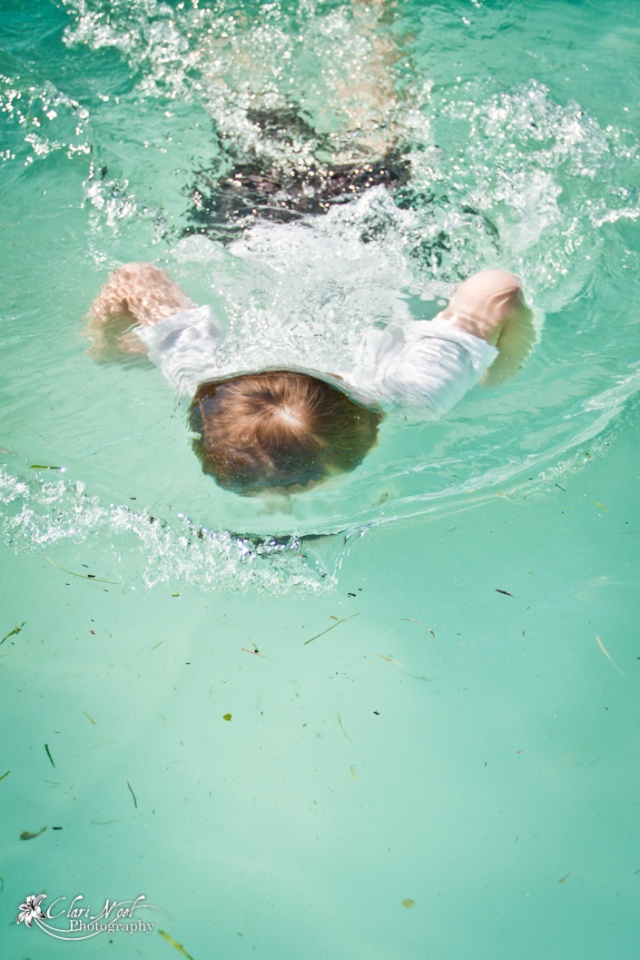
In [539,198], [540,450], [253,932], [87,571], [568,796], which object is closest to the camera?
[253,932]

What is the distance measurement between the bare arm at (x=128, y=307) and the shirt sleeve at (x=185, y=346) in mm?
45

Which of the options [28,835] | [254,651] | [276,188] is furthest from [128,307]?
[28,835]

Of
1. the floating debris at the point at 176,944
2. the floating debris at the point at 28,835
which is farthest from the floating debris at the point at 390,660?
the floating debris at the point at 28,835

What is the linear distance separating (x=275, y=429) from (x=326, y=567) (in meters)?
0.62

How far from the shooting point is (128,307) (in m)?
2.56

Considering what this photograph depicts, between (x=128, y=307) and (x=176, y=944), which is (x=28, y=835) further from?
(x=128, y=307)

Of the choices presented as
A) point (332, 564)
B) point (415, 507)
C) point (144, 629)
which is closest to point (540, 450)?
point (415, 507)

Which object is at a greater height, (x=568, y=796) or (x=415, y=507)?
(x=415, y=507)

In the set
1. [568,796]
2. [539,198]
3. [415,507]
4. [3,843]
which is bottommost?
[3,843]

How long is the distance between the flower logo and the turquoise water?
20 mm

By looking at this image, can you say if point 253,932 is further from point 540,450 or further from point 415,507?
point 540,450

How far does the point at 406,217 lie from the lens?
287 cm

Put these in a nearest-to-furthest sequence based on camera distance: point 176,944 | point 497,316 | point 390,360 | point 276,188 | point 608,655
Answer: point 176,944 → point 608,655 → point 390,360 → point 497,316 → point 276,188

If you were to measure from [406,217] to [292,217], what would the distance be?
0.45 metres
